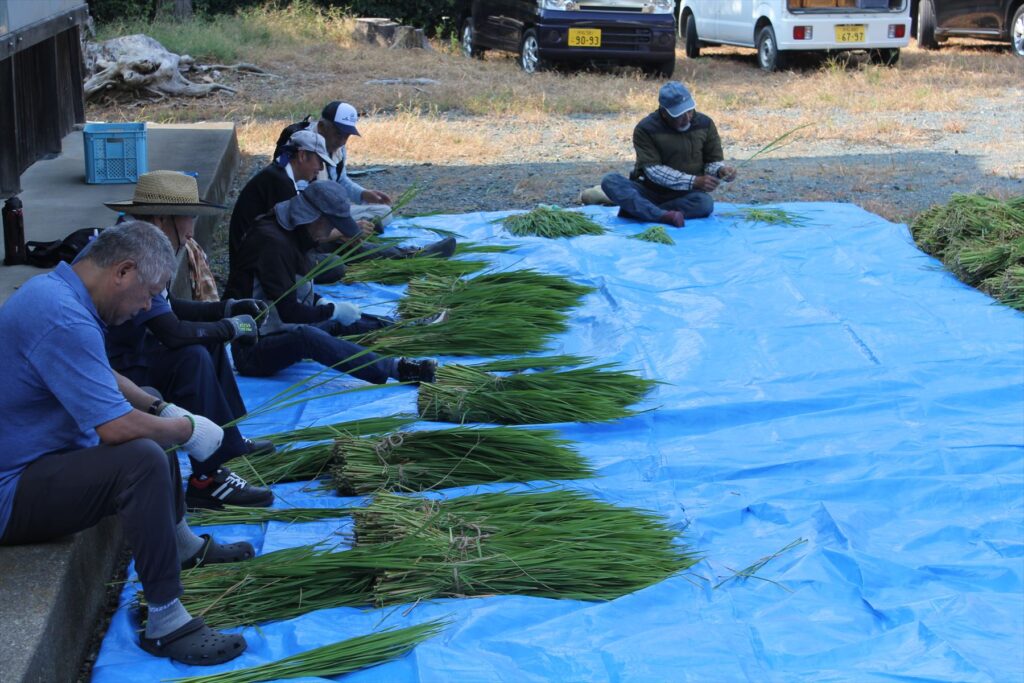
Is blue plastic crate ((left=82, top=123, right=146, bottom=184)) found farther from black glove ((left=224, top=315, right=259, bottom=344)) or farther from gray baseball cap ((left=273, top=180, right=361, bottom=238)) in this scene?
black glove ((left=224, top=315, right=259, bottom=344))

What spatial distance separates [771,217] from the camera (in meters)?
6.27

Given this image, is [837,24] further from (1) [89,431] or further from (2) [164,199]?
(1) [89,431]

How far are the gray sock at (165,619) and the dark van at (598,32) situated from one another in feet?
32.6

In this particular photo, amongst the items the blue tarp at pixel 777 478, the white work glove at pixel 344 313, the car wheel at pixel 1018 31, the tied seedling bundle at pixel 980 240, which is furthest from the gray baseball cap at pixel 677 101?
the car wheel at pixel 1018 31

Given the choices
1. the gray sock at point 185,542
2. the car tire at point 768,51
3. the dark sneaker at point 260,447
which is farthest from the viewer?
the car tire at point 768,51

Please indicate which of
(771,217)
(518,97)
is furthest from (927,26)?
(771,217)

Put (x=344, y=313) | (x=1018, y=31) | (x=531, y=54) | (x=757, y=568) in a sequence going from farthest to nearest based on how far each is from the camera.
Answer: (x=1018, y=31) < (x=531, y=54) < (x=344, y=313) < (x=757, y=568)

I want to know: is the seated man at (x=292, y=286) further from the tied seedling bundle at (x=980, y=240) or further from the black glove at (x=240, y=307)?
the tied seedling bundle at (x=980, y=240)

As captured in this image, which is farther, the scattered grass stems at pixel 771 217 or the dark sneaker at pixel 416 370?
the scattered grass stems at pixel 771 217

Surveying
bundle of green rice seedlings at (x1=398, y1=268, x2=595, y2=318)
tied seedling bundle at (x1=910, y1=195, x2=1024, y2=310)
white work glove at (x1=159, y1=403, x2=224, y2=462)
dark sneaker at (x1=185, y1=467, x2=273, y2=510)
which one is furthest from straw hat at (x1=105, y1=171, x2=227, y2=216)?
tied seedling bundle at (x1=910, y1=195, x2=1024, y2=310)

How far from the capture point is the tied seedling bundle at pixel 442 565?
2598mm

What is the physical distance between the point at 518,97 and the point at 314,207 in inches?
260

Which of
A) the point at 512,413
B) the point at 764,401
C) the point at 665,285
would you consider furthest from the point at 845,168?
the point at 512,413

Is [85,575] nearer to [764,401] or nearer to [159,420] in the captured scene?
[159,420]
